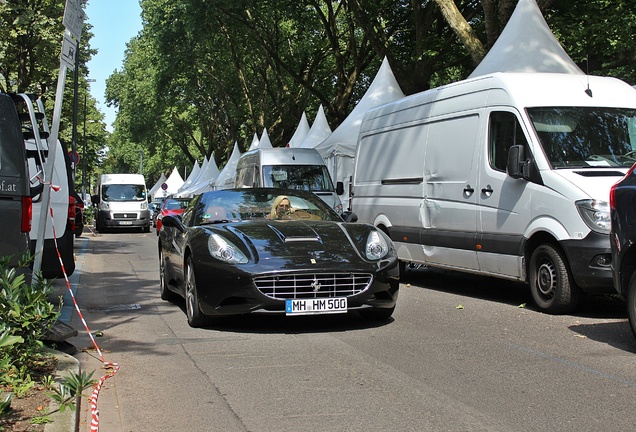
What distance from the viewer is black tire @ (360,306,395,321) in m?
8.45

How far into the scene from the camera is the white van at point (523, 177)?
28.4ft

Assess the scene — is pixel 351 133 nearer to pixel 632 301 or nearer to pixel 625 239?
pixel 625 239

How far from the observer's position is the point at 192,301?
328 inches

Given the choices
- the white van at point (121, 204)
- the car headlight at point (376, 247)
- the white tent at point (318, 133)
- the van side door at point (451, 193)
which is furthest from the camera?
the white van at point (121, 204)

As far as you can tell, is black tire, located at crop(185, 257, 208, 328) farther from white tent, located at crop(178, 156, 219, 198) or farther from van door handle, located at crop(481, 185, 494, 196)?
white tent, located at crop(178, 156, 219, 198)

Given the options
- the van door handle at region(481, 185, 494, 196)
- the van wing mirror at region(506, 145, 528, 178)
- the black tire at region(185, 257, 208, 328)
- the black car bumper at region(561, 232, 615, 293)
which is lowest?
the black tire at region(185, 257, 208, 328)

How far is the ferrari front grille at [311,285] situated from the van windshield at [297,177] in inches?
542

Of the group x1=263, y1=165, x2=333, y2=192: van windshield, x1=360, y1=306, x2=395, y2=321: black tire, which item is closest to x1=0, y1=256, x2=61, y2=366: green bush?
x1=360, y1=306, x2=395, y2=321: black tire

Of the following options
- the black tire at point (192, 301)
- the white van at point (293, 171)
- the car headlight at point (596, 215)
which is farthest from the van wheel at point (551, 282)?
the white van at point (293, 171)

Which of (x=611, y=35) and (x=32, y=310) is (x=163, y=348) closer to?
(x=32, y=310)

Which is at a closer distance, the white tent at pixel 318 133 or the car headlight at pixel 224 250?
the car headlight at pixel 224 250

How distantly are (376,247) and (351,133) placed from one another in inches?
629

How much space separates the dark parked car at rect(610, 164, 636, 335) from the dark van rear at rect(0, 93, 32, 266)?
4946 millimetres

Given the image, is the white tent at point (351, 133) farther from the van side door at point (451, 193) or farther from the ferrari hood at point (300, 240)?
the ferrari hood at point (300, 240)
